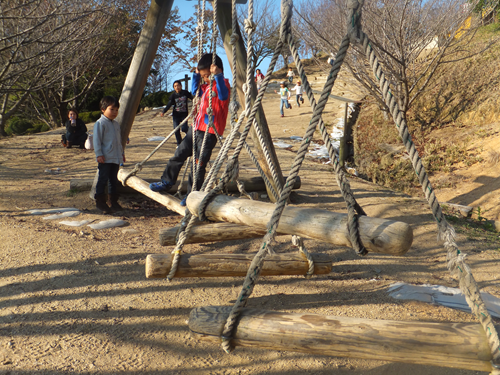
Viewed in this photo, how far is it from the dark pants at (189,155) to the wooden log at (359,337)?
2411mm

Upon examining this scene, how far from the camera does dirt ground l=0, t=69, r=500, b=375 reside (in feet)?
7.14

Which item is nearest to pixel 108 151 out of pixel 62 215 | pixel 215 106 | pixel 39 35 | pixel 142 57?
pixel 62 215

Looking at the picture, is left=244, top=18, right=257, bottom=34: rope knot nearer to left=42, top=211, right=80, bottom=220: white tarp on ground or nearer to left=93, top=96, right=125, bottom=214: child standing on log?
left=93, top=96, right=125, bottom=214: child standing on log

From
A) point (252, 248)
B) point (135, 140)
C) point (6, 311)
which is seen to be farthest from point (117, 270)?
point (135, 140)

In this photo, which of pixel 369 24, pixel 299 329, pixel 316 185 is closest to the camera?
pixel 299 329

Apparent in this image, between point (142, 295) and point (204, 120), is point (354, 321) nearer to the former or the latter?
point (142, 295)

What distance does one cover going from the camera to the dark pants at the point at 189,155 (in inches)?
161

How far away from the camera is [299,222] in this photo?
5.95 ft

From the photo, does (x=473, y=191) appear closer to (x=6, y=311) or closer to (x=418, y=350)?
(x=418, y=350)

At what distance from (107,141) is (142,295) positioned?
97.3 inches

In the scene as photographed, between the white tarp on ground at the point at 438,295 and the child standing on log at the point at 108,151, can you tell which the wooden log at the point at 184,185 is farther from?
the white tarp on ground at the point at 438,295

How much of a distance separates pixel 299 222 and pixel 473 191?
310 inches

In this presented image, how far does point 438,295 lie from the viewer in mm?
2996

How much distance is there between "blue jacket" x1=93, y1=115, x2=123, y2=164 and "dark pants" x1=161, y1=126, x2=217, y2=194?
0.69 metres
